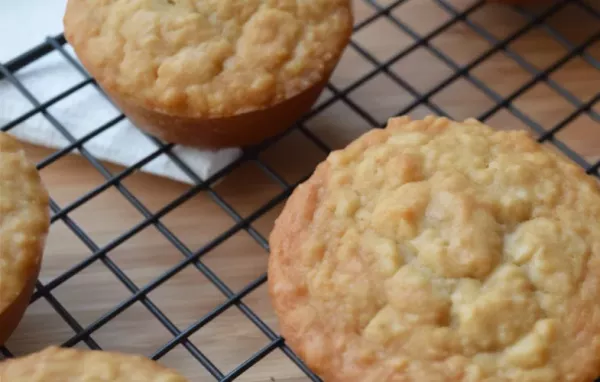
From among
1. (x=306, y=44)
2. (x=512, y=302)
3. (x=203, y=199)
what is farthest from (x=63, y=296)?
(x=512, y=302)

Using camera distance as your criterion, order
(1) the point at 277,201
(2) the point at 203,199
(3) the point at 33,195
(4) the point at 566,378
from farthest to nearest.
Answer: (2) the point at 203,199, (1) the point at 277,201, (3) the point at 33,195, (4) the point at 566,378

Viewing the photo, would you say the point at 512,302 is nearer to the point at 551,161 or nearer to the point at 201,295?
the point at 551,161

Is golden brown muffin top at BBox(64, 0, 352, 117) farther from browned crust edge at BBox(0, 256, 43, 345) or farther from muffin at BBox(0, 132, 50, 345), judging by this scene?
browned crust edge at BBox(0, 256, 43, 345)

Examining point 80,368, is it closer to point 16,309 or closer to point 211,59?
point 16,309

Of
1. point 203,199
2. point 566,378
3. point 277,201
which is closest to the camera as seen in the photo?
point 566,378

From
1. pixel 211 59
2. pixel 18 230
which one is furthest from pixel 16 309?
pixel 211 59

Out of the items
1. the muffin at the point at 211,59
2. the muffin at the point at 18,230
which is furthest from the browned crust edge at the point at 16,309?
the muffin at the point at 211,59

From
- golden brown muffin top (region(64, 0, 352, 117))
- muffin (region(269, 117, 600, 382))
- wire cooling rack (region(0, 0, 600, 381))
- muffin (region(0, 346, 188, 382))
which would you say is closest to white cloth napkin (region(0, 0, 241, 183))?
wire cooling rack (region(0, 0, 600, 381))
